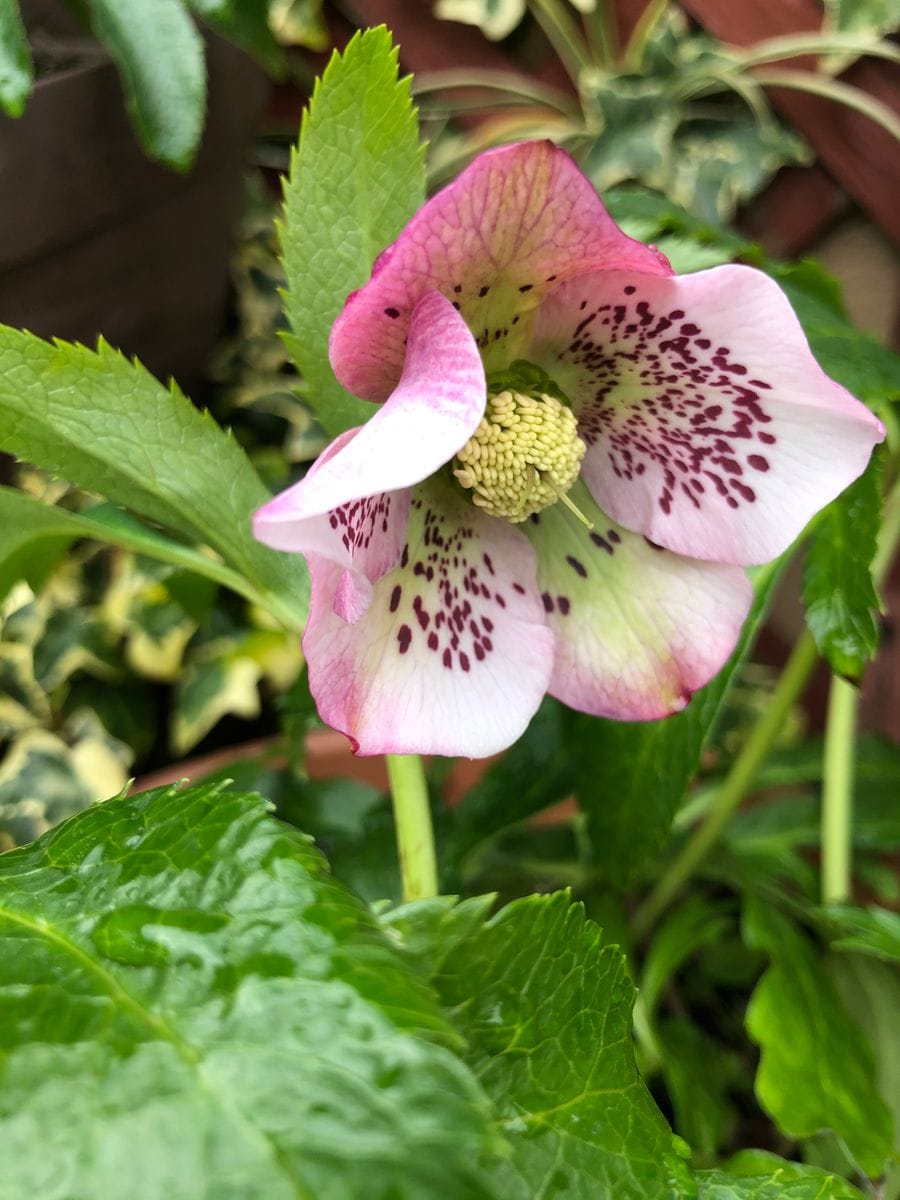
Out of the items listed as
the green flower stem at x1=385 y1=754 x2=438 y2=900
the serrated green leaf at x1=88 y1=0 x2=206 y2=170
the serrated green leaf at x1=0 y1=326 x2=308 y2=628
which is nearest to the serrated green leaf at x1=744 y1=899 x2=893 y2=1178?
the green flower stem at x1=385 y1=754 x2=438 y2=900

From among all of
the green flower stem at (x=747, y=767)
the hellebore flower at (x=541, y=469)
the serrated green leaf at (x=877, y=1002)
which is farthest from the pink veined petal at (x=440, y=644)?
the serrated green leaf at (x=877, y=1002)

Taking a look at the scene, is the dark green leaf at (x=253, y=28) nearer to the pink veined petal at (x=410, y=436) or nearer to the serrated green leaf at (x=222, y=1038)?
the pink veined petal at (x=410, y=436)

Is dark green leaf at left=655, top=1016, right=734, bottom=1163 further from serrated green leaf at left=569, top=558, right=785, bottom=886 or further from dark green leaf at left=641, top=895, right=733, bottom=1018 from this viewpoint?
serrated green leaf at left=569, top=558, right=785, bottom=886

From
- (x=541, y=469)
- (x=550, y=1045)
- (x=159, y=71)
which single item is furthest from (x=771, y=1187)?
(x=159, y=71)

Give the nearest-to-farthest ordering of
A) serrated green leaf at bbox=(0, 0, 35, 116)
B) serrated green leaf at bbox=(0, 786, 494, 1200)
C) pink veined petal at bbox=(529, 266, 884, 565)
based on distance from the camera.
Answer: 1. serrated green leaf at bbox=(0, 786, 494, 1200)
2. pink veined petal at bbox=(529, 266, 884, 565)
3. serrated green leaf at bbox=(0, 0, 35, 116)

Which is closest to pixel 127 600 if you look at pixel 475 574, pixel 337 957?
pixel 475 574

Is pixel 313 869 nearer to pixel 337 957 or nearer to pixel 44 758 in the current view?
pixel 337 957
